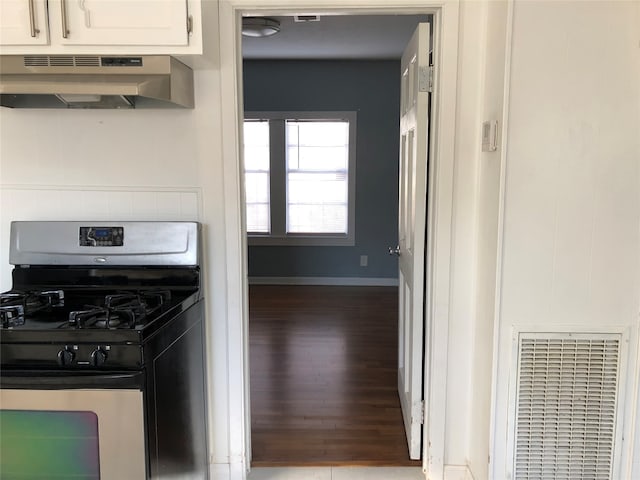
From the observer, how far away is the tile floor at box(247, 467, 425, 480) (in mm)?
2268

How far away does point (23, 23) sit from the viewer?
1.66 m

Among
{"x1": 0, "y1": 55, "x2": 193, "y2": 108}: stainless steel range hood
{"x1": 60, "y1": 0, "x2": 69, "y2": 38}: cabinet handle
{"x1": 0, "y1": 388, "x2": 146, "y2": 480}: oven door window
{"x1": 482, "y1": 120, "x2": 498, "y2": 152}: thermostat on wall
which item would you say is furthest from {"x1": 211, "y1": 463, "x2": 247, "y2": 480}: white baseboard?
{"x1": 60, "y1": 0, "x2": 69, "y2": 38}: cabinet handle

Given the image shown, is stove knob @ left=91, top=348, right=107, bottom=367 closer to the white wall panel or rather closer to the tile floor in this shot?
the white wall panel

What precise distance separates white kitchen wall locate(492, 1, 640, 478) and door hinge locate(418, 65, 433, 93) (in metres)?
0.45

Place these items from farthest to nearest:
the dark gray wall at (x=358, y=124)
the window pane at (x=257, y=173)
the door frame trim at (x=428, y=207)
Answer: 1. the window pane at (x=257, y=173)
2. the dark gray wall at (x=358, y=124)
3. the door frame trim at (x=428, y=207)

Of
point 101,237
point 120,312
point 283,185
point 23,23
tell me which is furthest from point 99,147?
point 283,185

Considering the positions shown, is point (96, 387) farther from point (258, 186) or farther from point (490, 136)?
point (258, 186)

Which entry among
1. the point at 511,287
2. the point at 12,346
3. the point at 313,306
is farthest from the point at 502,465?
the point at 313,306

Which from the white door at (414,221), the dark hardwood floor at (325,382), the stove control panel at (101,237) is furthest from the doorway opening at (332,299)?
the stove control panel at (101,237)

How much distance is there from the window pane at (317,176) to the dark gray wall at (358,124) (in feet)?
0.67

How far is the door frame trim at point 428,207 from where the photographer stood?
6.43 ft

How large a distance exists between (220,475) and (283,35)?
3705 mm

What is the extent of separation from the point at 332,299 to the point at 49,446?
406 centimetres

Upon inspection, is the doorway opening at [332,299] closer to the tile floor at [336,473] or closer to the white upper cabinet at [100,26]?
the tile floor at [336,473]
